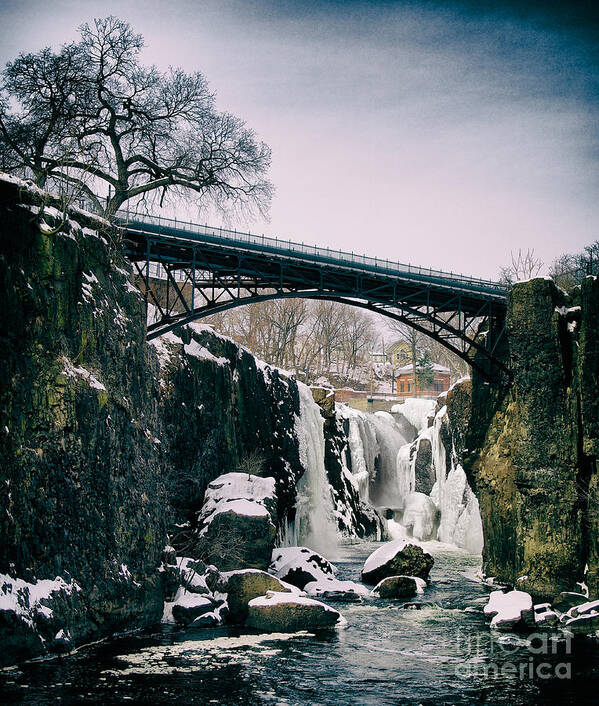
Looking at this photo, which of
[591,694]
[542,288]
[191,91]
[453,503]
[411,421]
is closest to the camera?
[591,694]

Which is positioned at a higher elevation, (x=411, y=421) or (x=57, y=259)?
(x=57, y=259)

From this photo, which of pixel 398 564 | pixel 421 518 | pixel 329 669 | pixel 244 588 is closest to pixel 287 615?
pixel 244 588

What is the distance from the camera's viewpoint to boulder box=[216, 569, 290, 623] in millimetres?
17875

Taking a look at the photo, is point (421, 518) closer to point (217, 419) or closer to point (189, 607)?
point (217, 419)

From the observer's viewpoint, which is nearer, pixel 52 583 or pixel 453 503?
pixel 52 583

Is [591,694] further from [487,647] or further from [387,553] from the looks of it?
[387,553]

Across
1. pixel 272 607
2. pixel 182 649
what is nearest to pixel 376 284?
pixel 272 607

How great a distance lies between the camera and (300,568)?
73.3ft

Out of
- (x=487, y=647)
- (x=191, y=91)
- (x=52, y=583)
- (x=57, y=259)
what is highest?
(x=191, y=91)

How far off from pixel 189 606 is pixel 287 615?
7.44 ft

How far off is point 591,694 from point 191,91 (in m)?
23.9

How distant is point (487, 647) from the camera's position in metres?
15.9

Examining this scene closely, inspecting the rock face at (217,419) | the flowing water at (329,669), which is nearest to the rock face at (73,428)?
the flowing water at (329,669)

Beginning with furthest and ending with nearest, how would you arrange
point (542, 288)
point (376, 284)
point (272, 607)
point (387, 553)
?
1. point (376, 284)
2. point (387, 553)
3. point (542, 288)
4. point (272, 607)
